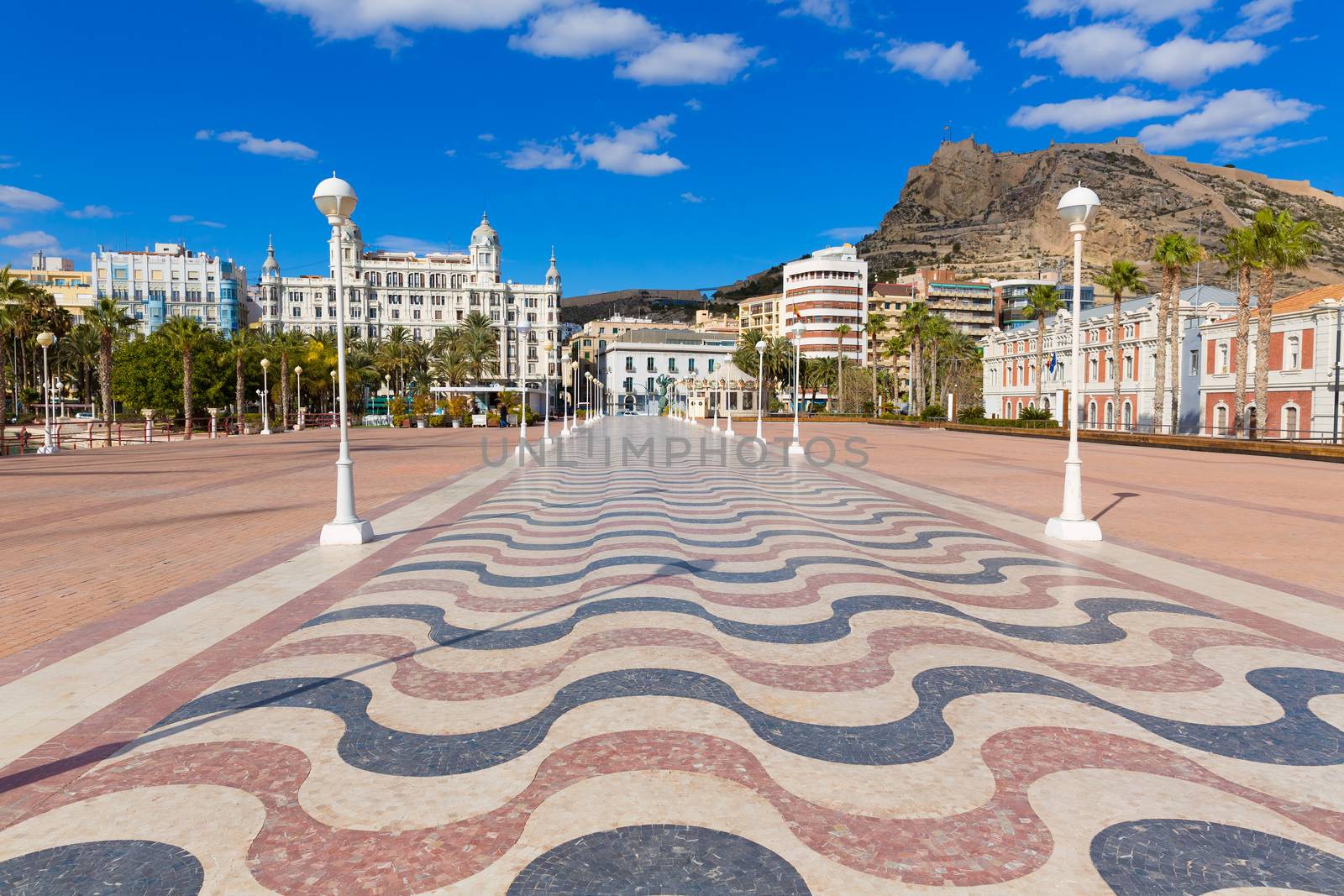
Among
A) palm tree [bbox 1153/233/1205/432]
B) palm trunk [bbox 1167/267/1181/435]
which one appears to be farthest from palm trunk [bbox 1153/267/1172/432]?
palm trunk [bbox 1167/267/1181/435]

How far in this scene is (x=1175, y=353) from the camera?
153 ft

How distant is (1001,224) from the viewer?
189750mm

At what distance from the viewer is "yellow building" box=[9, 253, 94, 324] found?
392 feet

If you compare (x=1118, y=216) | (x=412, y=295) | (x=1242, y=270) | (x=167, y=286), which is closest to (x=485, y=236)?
(x=412, y=295)

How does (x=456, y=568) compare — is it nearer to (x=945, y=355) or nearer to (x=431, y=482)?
(x=431, y=482)

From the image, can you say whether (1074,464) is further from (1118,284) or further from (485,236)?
(485,236)

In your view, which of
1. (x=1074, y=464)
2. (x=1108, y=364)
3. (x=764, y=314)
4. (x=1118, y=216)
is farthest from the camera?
(x=1118, y=216)

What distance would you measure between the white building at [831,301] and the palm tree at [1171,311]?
7279 centimetres

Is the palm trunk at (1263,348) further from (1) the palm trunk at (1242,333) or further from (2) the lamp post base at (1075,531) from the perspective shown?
(2) the lamp post base at (1075,531)

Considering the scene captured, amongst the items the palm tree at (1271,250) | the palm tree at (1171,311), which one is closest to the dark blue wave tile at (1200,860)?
the palm tree at (1271,250)

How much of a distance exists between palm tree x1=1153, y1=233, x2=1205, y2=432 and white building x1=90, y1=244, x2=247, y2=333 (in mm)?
117304

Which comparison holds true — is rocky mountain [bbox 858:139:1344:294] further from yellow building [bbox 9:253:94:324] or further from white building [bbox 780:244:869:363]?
yellow building [bbox 9:253:94:324]

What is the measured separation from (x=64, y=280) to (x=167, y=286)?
32.8 m

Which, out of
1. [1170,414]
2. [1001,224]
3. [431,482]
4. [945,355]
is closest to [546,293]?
[945,355]
